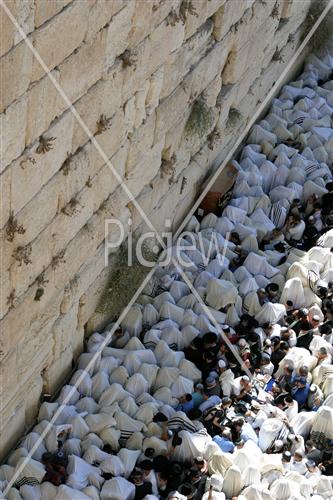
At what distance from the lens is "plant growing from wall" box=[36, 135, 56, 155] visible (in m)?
10.9

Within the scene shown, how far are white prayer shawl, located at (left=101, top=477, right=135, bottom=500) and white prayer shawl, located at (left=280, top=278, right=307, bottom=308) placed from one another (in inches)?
148

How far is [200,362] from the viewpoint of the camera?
1407 centimetres

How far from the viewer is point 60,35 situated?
34.2 feet

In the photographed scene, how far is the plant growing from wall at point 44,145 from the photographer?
35.7ft

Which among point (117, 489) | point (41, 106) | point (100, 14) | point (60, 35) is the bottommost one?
point (117, 489)

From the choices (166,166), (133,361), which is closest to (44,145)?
(133,361)

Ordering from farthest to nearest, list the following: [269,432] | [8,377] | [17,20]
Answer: [269,432] < [8,377] < [17,20]

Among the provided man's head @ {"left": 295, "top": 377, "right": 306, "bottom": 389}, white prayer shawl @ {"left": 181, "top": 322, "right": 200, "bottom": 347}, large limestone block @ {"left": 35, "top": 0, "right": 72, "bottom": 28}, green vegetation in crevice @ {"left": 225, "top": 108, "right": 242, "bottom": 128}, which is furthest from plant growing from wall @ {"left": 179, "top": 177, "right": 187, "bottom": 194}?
large limestone block @ {"left": 35, "top": 0, "right": 72, "bottom": 28}

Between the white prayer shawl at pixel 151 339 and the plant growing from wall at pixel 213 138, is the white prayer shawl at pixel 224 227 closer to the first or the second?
the plant growing from wall at pixel 213 138

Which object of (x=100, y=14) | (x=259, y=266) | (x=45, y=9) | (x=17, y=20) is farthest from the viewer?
(x=259, y=266)

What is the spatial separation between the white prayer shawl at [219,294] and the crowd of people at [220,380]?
0.05 ft

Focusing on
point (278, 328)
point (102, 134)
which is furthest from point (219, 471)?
point (102, 134)

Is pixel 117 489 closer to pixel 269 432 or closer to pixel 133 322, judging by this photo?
pixel 269 432

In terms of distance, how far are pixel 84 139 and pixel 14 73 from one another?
2.16 metres
